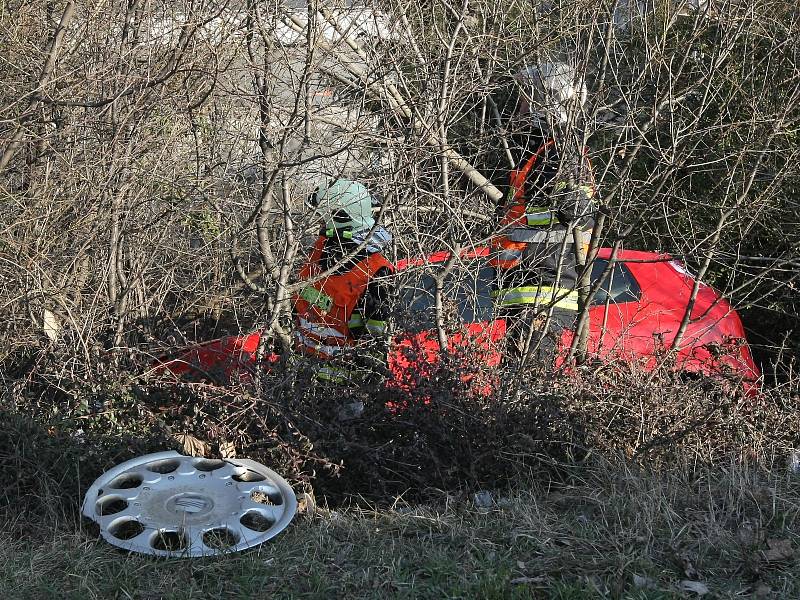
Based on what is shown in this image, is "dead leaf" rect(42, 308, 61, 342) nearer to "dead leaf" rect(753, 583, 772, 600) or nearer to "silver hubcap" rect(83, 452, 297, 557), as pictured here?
"silver hubcap" rect(83, 452, 297, 557)

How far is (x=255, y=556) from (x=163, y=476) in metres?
0.83

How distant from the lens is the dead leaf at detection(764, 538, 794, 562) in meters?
3.50

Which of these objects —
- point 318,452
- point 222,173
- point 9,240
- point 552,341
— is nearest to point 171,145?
point 222,173

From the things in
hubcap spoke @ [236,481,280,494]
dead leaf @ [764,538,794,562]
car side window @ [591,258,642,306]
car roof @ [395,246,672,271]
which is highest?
car roof @ [395,246,672,271]

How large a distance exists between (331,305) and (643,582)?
274 centimetres

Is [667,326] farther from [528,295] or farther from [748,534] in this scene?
[748,534]

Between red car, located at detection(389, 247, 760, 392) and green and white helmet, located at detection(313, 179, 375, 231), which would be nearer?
red car, located at detection(389, 247, 760, 392)

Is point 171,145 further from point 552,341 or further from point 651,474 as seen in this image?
Result: point 651,474

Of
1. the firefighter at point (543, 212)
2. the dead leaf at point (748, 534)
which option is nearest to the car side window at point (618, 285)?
the firefighter at point (543, 212)

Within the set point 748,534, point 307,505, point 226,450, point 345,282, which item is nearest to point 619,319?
point 345,282

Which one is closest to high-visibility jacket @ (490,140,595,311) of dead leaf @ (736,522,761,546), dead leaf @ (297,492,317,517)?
dead leaf @ (297,492,317,517)

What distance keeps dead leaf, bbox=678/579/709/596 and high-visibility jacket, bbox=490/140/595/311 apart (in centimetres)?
226

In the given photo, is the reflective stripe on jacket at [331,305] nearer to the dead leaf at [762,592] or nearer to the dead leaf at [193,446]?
the dead leaf at [193,446]

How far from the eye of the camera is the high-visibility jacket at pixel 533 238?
547 cm
